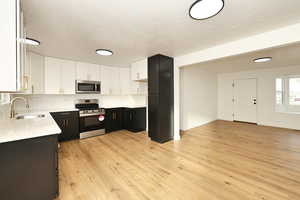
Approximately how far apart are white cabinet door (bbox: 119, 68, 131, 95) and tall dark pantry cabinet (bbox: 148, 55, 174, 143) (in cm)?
145

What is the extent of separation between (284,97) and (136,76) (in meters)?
5.69

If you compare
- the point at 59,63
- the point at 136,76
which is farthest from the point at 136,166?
the point at 59,63

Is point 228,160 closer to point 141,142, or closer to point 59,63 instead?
point 141,142

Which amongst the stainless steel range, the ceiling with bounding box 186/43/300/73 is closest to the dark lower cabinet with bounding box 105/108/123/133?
the stainless steel range

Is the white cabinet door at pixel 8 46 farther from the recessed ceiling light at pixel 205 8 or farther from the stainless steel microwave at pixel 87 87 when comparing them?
the stainless steel microwave at pixel 87 87

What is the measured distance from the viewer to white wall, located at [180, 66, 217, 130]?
15.1ft

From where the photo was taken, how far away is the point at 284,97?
4.89m

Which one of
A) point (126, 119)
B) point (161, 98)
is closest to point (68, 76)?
point (126, 119)

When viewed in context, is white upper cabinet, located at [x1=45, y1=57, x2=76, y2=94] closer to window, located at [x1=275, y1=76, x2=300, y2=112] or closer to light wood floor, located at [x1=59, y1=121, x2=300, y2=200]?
light wood floor, located at [x1=59, y1=121, x2=300, y2=200]

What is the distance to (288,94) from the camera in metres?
4.82

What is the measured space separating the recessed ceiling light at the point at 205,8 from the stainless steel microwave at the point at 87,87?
343 centimetres

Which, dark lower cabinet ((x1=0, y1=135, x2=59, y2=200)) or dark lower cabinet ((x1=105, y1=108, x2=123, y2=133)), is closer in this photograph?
dark lower cabinet ((x1=0, y1=135, x2=59, y2=200))

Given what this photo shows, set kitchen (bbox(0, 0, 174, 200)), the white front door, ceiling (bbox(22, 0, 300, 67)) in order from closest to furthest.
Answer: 1. kitchen (bbox(0, 0, 174, 200))
2. ceiling (bbox(22, 0, 300, 67))
3. the white front door

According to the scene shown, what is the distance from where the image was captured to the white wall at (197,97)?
460cm
